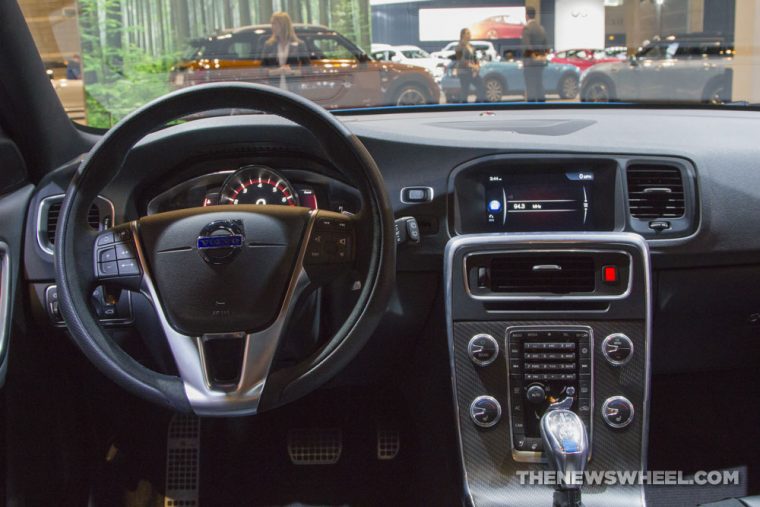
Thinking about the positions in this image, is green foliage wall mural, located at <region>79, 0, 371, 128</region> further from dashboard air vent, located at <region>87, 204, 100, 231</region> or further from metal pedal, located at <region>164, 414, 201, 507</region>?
metal pedal, located at <region>164, 414, 201, 507</region>

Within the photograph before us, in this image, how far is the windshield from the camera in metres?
2.62

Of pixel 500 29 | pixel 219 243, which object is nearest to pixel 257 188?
pixel 219 243

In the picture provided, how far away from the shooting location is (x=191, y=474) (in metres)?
2.57

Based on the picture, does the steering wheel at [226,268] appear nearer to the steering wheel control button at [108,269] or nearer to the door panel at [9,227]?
the steering wheel control button at [108,269]

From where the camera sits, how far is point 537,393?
6.95ft

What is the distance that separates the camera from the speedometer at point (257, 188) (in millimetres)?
2037

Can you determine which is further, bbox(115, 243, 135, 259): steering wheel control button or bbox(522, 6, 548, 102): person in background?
bbox(522, 6, 548, 102): person in background

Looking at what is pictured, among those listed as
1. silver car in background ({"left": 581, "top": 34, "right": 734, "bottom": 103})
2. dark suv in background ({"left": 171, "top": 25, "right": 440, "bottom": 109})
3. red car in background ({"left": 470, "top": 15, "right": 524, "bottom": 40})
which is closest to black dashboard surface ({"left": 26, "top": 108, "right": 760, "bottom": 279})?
dark suv in background ({"left": 171, "top": 25, "right": 440, "bottom": 109})

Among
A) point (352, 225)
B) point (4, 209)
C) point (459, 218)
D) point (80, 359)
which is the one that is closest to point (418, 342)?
point (459, 218)

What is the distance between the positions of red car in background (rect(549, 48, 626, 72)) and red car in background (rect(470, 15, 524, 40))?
0.72 feet

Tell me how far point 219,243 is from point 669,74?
228 cm

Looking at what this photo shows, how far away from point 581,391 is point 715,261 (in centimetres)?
54

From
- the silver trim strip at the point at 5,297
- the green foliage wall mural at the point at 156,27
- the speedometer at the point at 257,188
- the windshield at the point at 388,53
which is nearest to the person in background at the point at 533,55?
the windshield at the point at 388,53

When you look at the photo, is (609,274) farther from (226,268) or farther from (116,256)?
(116,256)
